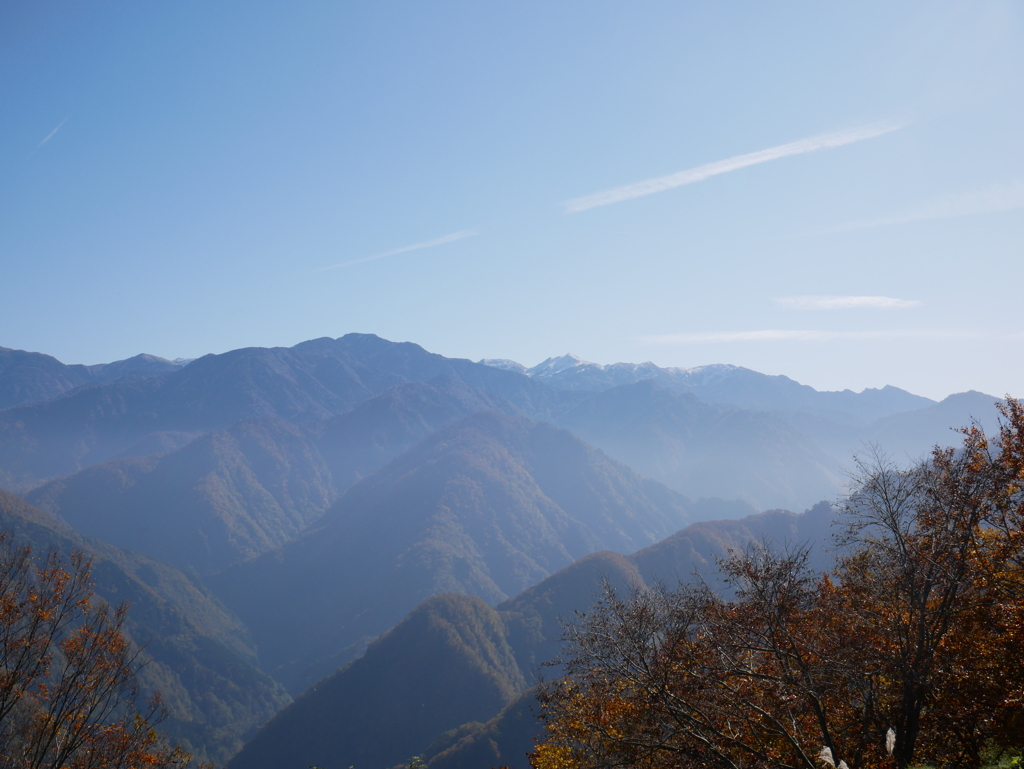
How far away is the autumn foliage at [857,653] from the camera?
17.0 meters

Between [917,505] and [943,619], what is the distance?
4.12 meters

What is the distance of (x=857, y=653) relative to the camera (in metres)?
18.0

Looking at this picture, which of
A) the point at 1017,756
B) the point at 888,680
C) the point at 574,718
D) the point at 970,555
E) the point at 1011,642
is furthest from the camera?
the point at 574,718

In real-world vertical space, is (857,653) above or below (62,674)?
below

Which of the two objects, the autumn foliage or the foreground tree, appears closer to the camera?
the autumn foliage

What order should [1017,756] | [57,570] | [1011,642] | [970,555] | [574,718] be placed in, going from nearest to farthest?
[1017,756] < [1011,642] < [970,555] < [574,718] < [57,570]

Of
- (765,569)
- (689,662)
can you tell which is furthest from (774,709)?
(765,569)

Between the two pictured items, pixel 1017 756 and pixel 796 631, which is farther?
pixel 796 631

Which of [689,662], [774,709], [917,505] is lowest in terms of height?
[774,709]

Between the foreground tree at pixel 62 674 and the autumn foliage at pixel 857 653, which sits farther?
the foreground tree at pixel 62 674

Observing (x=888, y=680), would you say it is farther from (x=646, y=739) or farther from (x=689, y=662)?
(x=646, y=739)

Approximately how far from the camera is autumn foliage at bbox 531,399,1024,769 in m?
17.0

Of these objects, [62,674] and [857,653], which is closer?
[857,653]

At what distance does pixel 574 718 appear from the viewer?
2238cm
